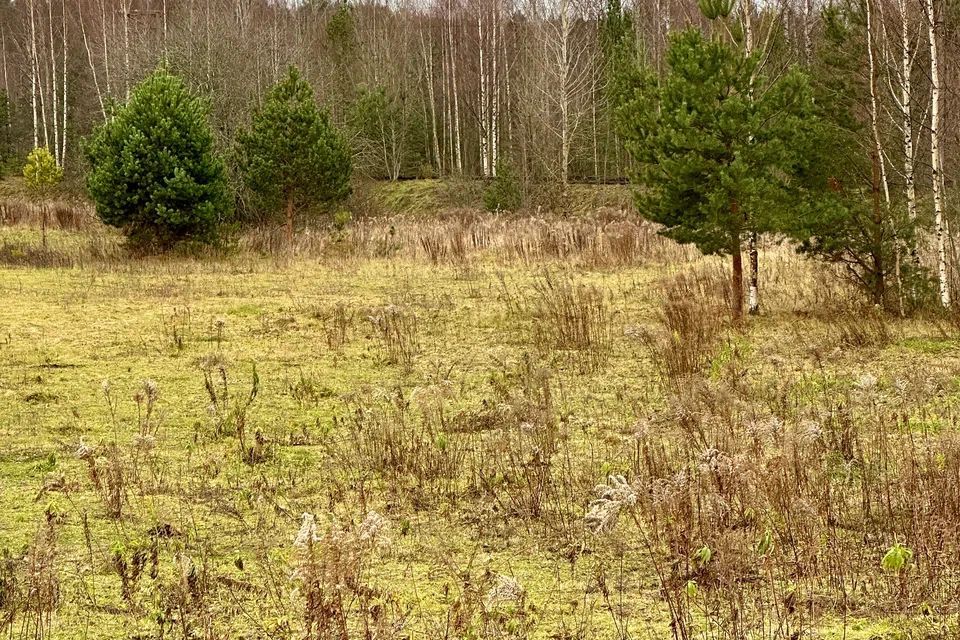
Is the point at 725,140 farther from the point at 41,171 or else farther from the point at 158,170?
the point at 41,171

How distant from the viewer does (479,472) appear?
5328mm

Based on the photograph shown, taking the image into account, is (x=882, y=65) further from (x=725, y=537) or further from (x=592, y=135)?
(x=592, y=135)

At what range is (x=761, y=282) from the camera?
44.9 ft

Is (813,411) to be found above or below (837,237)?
below

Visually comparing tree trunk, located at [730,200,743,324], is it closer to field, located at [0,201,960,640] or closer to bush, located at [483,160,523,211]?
field, located at [0,201,960,640]

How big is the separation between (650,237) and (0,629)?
52.6 feet

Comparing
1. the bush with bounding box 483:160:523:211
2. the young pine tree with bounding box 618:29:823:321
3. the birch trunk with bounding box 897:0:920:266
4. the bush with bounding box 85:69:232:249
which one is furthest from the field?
the bush with bounding box 483:160:523:211

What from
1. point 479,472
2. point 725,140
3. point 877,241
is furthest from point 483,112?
point 479,472

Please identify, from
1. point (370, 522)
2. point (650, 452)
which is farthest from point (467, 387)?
point (370, 522)

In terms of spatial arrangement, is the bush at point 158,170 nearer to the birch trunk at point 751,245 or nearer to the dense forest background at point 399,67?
the dense forest background at point 399,67

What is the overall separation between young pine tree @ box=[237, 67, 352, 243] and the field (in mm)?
7631

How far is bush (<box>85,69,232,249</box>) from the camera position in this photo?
680 inches

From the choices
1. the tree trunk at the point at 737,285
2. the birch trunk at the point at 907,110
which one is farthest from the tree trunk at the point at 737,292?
the birch trunk at the point at 907,110

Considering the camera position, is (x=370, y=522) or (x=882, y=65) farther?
(x=882, y=65)
